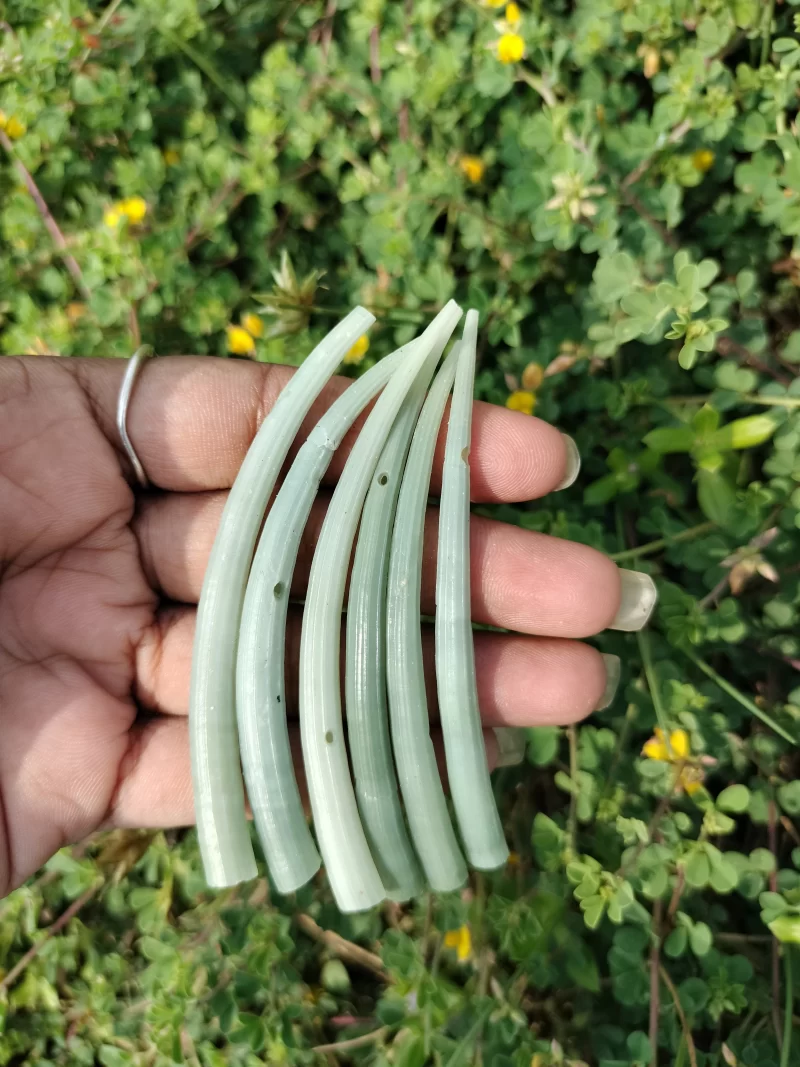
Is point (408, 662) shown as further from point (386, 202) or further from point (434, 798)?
point (386, 202)

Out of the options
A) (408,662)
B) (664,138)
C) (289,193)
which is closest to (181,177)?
(289,193)

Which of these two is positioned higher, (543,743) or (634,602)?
(634,602)

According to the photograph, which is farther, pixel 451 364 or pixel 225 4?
pixel 225 4

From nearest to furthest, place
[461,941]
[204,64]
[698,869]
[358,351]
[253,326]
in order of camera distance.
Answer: [698,869], [461,941], [358,351], [253,326], [204,64]

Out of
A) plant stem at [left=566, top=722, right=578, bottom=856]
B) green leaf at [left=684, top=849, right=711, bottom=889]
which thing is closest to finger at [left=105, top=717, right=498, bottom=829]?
plant stem at [left=566, top=722, right=578, bottom=856]

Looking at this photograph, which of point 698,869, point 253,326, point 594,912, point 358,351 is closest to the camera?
point 594,912

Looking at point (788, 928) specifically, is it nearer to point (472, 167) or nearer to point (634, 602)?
point (634, 602)

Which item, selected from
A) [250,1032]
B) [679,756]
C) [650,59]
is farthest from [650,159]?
[250,1032]

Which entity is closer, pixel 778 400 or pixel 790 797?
pixel 778 400
